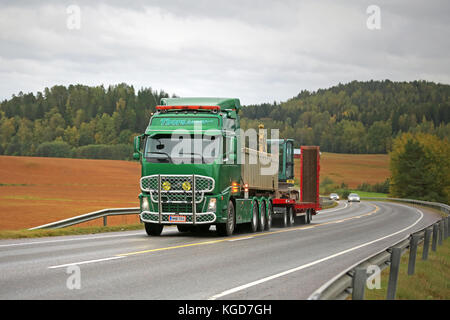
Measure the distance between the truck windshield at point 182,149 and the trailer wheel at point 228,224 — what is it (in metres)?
2.03

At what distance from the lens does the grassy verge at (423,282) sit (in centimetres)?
998

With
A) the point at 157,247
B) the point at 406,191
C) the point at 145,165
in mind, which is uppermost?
the point at 145,165

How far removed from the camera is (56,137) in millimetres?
187125

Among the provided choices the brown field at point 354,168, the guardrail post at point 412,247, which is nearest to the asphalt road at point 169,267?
the guardrail post at point 412,247

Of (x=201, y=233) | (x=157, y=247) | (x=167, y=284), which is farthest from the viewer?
(x=201, y=233)

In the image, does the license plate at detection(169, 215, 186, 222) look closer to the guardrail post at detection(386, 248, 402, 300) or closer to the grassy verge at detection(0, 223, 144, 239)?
the grassy verge at detection(0, 223, 144, 239)

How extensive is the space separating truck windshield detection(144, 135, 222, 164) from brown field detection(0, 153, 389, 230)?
39.0ft

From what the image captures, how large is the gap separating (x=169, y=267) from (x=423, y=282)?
187 inches

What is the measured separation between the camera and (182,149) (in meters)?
18.7

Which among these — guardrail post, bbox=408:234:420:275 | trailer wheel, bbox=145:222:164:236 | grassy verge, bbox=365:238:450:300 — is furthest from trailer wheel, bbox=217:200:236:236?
guardrail post, bbox=408:234:420:275

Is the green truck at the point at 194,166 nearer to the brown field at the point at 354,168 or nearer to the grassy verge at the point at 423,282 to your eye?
the grassy verge at the point at 423,282
